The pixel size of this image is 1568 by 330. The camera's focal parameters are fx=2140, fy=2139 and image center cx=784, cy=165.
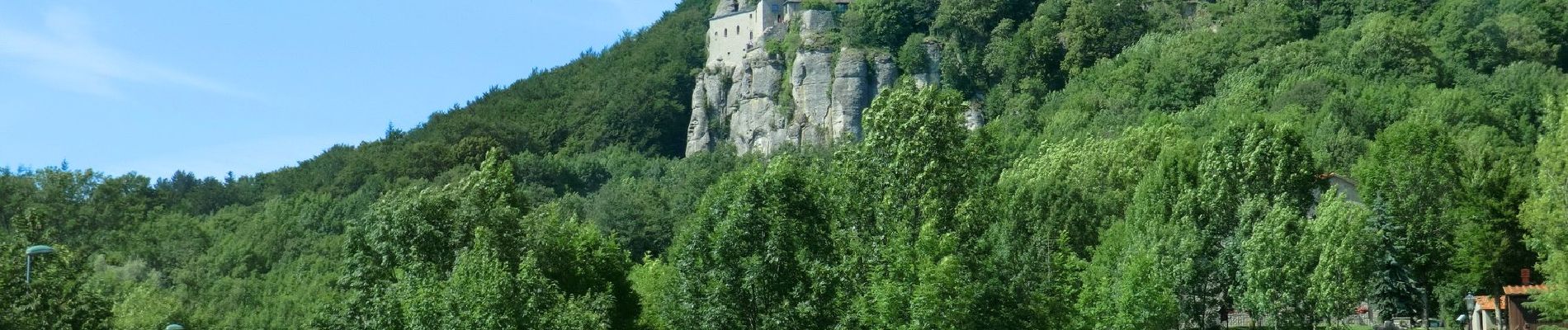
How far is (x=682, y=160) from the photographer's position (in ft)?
415

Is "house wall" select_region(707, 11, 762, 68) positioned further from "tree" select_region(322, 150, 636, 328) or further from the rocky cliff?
"tree" select_region(322, 150, 636, 328)

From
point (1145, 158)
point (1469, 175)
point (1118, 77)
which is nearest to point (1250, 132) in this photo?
point (1469, 175)

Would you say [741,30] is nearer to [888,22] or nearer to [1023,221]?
[888,22]

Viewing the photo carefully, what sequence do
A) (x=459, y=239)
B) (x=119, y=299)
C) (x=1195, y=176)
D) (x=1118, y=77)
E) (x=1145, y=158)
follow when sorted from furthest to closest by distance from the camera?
1. (x=1118, y=77)
2. (x=1145, y=158)
3. (x=119, y=299)
4. (x=1195, y=176)
5. (x=459, y=239)

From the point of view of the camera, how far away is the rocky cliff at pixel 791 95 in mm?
124562

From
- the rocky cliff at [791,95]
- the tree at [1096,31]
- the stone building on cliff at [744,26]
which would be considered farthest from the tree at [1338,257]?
the stone building on cliff at [744,26]

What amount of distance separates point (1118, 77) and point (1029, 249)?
171 ft

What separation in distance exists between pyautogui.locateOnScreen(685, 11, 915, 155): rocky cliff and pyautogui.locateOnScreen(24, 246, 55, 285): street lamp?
74832 mm

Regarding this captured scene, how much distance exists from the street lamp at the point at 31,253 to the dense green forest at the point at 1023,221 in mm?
435

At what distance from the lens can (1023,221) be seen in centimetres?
6600

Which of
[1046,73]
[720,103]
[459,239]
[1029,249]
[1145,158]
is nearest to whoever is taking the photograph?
[459,239]

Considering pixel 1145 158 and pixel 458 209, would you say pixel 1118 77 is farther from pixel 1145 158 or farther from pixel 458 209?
pixel 458 209

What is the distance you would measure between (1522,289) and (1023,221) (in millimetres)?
15426

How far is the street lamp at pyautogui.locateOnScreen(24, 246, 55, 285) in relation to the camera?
43.3m
